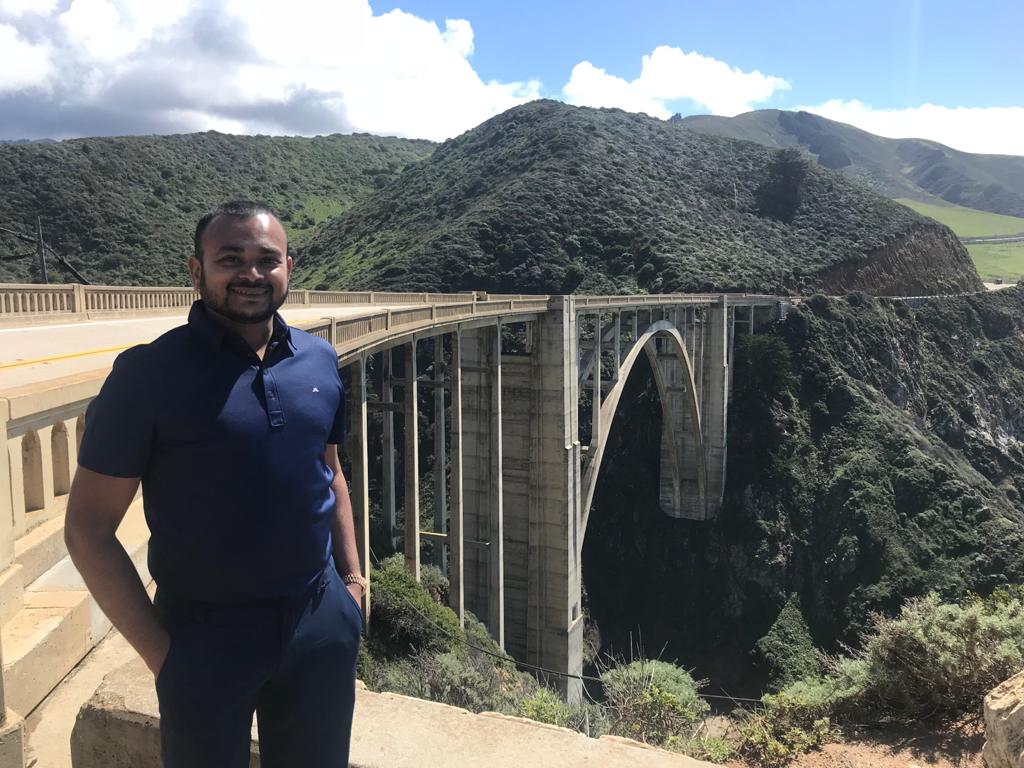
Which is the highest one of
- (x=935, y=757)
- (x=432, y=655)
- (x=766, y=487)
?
(x=935, y=757)

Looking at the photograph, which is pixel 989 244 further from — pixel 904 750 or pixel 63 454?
pixel 63 454

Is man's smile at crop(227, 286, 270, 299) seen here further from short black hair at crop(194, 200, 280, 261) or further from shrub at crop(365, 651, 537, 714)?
shrub at crop(365, 651, 537, 714)

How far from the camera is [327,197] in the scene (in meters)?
91.3

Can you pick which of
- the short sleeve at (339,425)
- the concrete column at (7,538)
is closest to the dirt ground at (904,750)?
the short sleeve at (339,425)

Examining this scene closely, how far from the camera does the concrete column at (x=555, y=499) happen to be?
1988 cm

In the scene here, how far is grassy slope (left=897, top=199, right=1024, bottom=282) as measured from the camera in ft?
299

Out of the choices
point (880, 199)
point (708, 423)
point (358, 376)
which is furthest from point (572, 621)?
point (880, 199)

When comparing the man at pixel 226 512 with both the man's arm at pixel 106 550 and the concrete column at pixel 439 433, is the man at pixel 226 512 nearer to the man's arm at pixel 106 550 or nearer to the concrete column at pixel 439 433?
the man's arm at pixel 106 550

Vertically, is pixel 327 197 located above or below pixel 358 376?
above

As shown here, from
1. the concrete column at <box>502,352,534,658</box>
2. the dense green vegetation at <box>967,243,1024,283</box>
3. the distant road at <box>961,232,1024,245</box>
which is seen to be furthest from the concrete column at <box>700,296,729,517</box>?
the distant road at <box>961,232,1024,245</box>

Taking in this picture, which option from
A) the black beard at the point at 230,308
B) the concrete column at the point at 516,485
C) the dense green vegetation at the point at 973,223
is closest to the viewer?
the black beard at the point at 230,308

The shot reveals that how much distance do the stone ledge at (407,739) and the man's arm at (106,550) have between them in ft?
4.06

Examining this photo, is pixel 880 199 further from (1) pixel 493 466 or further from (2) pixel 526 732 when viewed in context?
(2) pixel 526 732

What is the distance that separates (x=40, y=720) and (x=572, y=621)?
19.5 metres
